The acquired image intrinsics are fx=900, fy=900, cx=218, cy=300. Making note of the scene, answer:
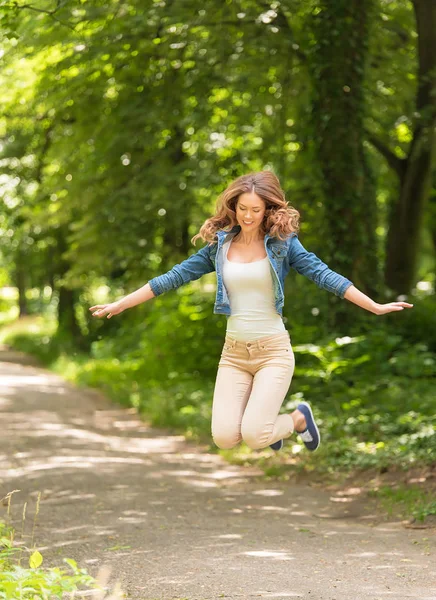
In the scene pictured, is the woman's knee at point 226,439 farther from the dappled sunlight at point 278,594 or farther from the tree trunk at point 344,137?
the tree trunk at point 344,137

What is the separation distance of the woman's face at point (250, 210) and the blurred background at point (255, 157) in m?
3.25

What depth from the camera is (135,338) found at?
21422mm

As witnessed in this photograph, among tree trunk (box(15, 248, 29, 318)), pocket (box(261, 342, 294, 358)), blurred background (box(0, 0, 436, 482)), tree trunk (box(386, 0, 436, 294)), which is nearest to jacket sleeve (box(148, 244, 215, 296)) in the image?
pocket (box(261, 342, 294, 358))

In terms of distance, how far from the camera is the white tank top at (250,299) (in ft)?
19.5

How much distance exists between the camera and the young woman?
5.94m

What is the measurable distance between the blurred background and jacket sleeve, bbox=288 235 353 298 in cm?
354

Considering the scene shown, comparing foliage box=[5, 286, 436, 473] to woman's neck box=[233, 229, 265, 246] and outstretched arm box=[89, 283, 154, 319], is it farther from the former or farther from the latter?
outstretched arm box=[89, 283, 154, 319]

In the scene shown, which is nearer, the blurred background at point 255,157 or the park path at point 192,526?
the park path at point 192,526

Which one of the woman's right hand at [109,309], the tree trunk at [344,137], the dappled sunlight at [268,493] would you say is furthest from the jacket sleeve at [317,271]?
the tree trunk at [344,137]

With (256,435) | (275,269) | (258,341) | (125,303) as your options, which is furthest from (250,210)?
(256,435)

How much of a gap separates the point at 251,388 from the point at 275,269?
36.9 inches

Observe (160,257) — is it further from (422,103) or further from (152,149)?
(422,103)

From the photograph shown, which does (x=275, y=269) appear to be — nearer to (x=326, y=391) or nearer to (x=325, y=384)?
(x=326, y=391)

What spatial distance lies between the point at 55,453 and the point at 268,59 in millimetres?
6386
